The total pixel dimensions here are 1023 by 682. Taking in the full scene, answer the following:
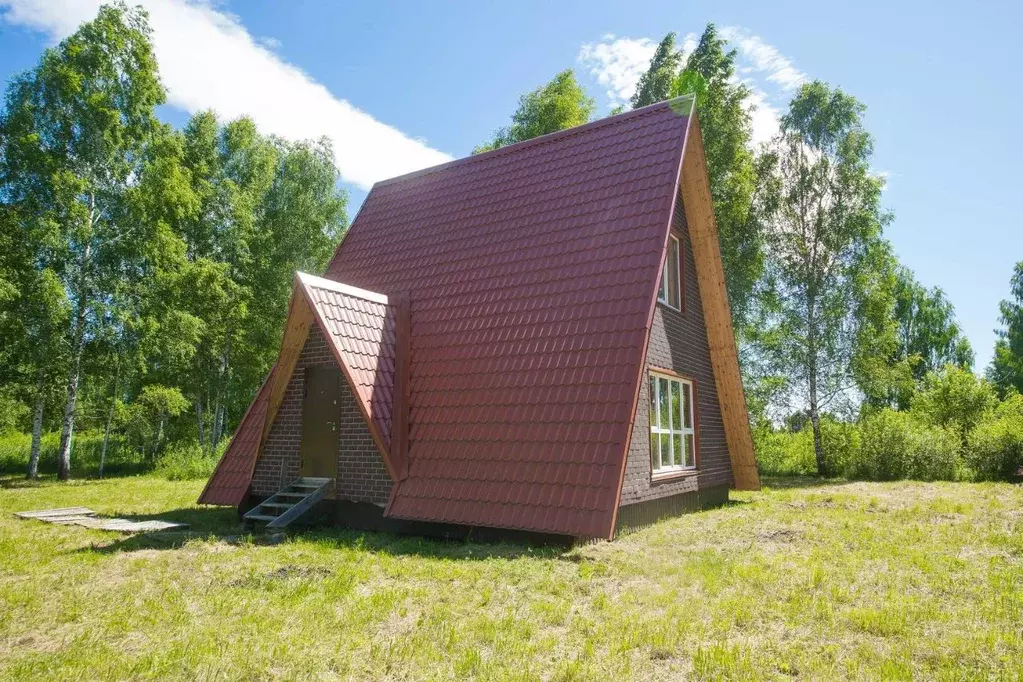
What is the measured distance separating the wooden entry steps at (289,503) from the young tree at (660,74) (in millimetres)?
Answer: 22383

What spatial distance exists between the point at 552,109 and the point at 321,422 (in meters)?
21.5

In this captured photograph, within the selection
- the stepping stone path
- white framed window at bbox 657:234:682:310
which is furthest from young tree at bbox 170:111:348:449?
white framed window at bbox 657:234:682:310

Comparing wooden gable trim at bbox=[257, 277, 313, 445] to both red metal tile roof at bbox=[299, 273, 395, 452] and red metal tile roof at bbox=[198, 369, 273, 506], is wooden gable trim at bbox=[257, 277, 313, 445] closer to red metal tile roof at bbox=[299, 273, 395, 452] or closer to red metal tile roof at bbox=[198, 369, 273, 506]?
red metal tile roof at bbox=[198, 369, 273, 506]

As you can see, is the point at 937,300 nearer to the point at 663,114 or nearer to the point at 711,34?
the point at 711,34

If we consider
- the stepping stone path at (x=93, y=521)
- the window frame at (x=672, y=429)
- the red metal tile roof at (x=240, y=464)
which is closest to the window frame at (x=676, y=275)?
the window frame at (x=672, y=429)

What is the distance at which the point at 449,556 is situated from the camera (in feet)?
24.5

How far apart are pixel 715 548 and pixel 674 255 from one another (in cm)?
582

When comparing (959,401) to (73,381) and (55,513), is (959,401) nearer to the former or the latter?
(55,513)

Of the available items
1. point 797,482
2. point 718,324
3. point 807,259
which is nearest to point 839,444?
point 797,482

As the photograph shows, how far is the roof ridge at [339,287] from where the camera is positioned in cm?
940

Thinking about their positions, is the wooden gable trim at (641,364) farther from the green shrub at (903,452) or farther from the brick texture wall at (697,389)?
the green shrub at (903,452)

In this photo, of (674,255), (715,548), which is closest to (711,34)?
(674,255)

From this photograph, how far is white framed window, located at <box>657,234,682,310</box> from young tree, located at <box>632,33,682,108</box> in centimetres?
1680

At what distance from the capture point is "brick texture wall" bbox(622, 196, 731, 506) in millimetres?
9391
